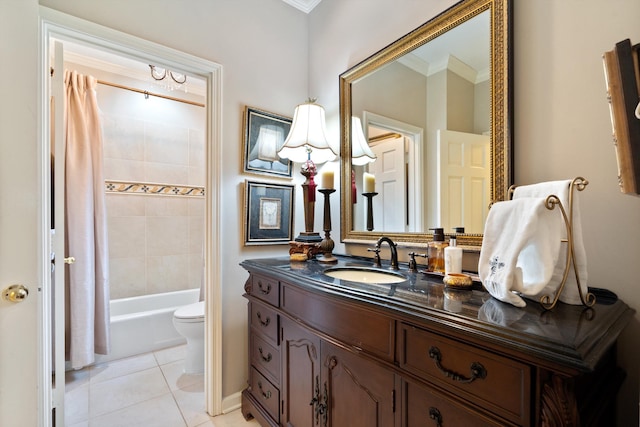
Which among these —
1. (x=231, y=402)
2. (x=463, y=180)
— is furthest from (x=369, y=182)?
(x=231, y=402)

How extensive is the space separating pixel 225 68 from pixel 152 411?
2141mm

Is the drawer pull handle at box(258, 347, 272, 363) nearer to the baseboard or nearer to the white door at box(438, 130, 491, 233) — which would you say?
the baseboard

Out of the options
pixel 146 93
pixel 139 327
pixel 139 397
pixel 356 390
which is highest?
pixel 146 93

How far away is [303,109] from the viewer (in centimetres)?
169

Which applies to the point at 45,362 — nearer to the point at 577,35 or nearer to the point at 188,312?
the point at 188,312

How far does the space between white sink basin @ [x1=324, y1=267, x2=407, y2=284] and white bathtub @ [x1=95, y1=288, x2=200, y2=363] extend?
1.99 metres

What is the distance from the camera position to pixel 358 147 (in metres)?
1.68

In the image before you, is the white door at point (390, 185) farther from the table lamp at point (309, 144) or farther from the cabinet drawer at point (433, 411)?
the cabinet drawer at point (433, 411)

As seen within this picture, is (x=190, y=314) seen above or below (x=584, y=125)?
below

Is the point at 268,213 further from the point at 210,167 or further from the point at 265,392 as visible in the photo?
the point at 265,392

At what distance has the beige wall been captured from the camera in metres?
0.83

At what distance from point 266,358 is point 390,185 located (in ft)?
3.64

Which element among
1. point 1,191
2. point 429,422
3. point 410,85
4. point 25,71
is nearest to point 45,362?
point 1,191

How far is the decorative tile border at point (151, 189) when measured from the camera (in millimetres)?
2723
